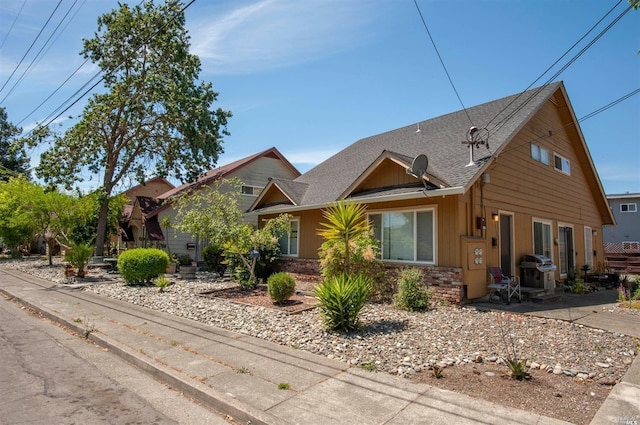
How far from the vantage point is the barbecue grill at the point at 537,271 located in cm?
1176

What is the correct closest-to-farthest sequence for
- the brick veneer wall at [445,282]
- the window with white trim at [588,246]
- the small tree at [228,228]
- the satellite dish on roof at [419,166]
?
the brick veneer wall at [445,282] < the satellite dish on roof at [419,166] < the small tree at [228,228] < the window with white trim at [588,246]

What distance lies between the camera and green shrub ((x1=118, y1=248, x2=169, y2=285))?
1344 centimetres

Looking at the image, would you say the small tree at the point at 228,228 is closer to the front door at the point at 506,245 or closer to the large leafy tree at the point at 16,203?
the front door at the point at 506,245

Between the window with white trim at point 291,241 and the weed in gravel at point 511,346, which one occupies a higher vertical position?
the window with white trim at point 291,241

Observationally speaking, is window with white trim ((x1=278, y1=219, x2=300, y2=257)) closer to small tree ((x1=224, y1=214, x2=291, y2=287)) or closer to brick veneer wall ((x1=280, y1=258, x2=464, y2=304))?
small tree ((x1=224, y1=214, x2=291, y2=287))

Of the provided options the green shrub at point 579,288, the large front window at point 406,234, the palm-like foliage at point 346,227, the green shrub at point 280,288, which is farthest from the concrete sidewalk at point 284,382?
the green shrub at point 579,288

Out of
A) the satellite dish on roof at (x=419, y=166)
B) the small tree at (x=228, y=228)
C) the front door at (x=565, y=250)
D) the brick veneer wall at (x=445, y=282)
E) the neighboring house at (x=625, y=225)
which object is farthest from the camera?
the neighboring house at (x=625, y=225)

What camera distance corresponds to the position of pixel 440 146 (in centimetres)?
1312

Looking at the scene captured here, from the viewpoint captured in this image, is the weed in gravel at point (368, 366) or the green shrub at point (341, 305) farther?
the green shrub at point (341, 305)

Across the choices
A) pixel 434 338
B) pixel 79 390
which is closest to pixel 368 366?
pixel 434 338

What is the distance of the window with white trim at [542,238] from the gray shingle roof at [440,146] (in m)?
3.85

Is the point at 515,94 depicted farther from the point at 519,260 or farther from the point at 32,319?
the point at 32,319

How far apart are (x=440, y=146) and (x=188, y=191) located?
40.7 ft

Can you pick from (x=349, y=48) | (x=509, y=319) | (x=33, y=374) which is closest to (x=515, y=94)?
(x=349, y=48)
